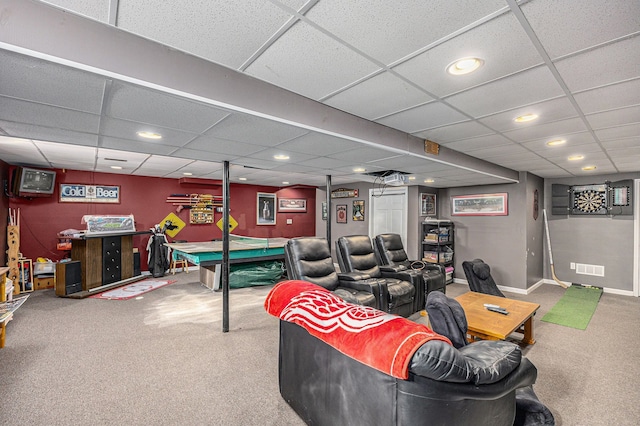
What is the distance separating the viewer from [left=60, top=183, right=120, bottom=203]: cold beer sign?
6086 millimetres

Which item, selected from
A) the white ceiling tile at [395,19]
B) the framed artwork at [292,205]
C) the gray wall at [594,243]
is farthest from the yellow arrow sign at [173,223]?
the gray wall at [594,243]

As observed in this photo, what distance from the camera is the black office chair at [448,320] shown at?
199 cm

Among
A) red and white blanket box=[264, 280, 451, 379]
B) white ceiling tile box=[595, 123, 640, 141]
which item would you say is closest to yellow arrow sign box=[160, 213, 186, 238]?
red and white blanket box=[264, 280, 451, 379]

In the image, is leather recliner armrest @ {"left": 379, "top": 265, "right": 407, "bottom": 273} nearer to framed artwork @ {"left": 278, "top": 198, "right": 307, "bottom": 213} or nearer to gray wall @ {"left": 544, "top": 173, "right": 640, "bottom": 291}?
gray wall @ {"left": 544, "top": 173, "right": 640, "bottom": 291}

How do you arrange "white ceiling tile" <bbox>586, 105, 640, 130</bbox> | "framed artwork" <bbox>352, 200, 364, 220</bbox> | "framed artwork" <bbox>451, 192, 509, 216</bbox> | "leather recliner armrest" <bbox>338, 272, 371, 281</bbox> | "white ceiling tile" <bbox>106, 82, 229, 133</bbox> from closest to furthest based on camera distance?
1. "white ceiling tile" <bbox>106, 82, 229, 133</bbox>
2. "white ceiling tile" <bbox>586, 105, 640, 130</bbox>
3. "leather recliner armrest" <bbox>338, 272, 371, 281</bbox>
4. "framed artwork" <bbox>451, 192, 509, 216</bbox>
5. "framed artwork" <bbox>352, 200, 364, 220</bbox>

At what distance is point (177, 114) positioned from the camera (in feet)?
7.18

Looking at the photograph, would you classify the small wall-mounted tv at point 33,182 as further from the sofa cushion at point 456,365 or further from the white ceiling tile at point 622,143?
the white ceiling tile at point 622,143

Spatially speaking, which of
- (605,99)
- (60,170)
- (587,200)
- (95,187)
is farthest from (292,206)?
(605,99)

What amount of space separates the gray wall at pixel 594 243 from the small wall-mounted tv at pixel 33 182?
33.4 ft

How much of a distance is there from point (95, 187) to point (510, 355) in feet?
25.1

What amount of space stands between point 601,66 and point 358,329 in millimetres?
2059

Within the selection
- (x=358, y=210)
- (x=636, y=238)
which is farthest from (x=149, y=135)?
(x=636, y=238)

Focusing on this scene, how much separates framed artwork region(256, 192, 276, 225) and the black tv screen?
4559 mm

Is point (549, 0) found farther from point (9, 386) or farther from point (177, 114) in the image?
point (9, 386)
